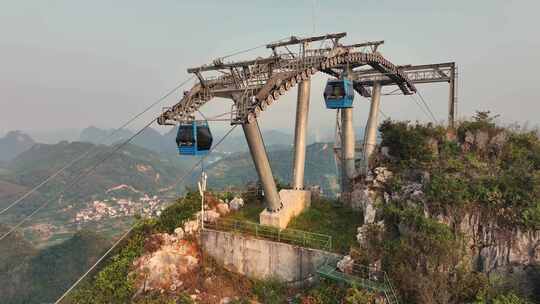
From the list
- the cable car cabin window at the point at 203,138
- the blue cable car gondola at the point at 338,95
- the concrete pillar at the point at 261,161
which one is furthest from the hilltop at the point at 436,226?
the cable car cabin window at the point at 203,138

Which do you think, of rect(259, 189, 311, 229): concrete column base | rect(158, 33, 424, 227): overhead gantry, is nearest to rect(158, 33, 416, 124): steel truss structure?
rect(158, 33, 424, 227): overhead gantry

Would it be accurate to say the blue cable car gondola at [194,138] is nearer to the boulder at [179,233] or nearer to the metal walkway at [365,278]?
the boulder at [179,233]

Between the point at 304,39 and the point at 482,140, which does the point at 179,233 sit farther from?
the point at 482,140

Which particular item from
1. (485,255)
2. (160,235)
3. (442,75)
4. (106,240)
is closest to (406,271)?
(485,255)

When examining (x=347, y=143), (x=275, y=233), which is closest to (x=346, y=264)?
(x=275, y=233)

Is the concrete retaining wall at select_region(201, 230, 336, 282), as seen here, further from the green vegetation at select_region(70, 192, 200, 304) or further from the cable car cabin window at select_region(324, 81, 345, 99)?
the cable car cabin window at select_region(324, 81, 345, 99)

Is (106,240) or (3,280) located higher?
(106,240)

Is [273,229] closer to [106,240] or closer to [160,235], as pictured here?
[160,235]
